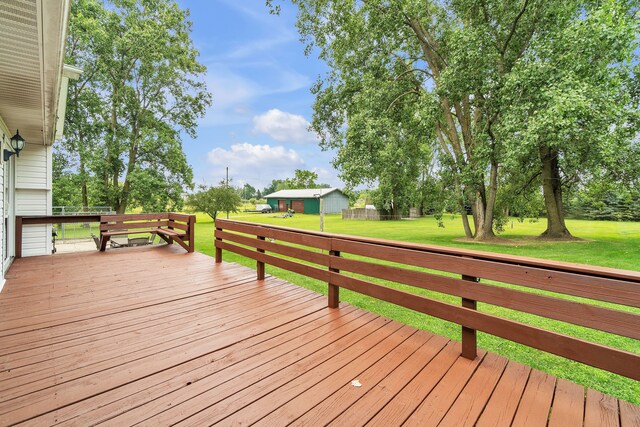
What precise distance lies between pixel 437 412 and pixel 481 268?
37.9 inches

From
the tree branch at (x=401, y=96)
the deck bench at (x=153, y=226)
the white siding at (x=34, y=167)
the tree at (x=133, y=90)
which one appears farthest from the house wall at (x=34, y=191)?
the tree branch at (x=401, y=96)

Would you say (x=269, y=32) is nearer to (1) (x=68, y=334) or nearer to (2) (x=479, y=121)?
(2) (x=479, y=121)

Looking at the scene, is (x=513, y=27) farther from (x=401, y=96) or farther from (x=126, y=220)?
(x=126, y=220)

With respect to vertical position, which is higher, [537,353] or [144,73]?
[144,73]

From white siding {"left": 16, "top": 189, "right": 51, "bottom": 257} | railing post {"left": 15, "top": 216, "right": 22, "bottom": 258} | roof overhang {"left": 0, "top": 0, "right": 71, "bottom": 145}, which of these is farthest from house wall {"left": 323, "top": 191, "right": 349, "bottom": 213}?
roof overhang {"left": 0, "top": 0, "right": 71, "bottom": 145}

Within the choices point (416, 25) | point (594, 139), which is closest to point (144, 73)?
point (416, 25)

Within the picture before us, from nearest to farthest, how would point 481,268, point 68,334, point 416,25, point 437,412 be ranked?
1. point 437,412
2. point 481,268
3. point 68,334
4. point 416,25

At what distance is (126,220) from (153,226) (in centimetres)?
64

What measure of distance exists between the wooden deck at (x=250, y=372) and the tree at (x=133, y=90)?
14.4m

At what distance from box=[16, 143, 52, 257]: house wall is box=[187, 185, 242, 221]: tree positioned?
15537mm

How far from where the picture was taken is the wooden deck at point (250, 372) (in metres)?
1.68

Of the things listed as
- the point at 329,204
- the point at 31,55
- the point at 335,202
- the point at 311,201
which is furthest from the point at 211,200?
the point at 31,55

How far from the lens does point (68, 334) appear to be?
2.68 meters

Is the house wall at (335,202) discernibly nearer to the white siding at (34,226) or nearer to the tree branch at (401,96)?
the tree branch at (401,96)
